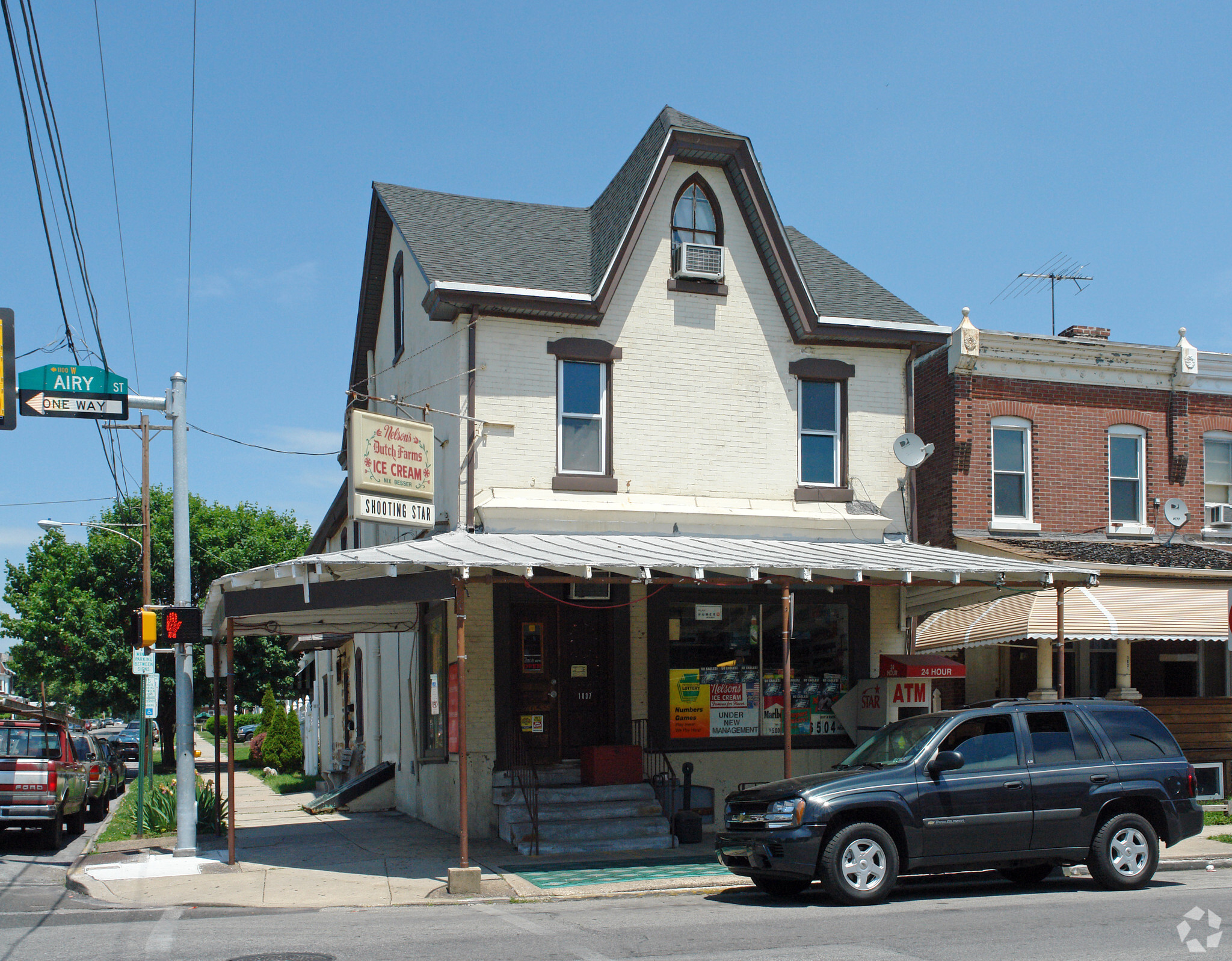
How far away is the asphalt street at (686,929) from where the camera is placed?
350 inches

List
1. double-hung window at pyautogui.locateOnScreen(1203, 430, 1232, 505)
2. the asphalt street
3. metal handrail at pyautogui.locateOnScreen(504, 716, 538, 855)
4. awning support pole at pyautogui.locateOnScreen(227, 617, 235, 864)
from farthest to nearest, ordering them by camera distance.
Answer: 1. double-hung window at pyautogui.locateOnScreen(1203, 430, 1232, 505)
2. metal handrail at pyautogui.locateOnScreen(504, 716, 538, 855)
3. awning support pole at pyautogui.locateOnScreen(227, 617, 235, 864)
4. the asphalt street

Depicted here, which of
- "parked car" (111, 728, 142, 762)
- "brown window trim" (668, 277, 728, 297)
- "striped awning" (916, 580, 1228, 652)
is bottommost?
"parked car" (111, 728, 142, 762)

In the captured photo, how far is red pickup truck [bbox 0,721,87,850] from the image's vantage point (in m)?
17.5

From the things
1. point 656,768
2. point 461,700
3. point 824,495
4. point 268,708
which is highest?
point 824,495

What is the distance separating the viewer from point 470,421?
16.2 metres

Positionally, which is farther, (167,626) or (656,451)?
(656,451)

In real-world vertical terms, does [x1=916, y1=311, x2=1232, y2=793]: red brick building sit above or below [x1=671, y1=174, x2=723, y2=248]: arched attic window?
below

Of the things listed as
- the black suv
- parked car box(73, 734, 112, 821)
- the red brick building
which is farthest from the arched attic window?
parked car box(73, 734, 112, 821)

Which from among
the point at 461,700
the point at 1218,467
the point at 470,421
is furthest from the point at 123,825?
the point at 1218,467

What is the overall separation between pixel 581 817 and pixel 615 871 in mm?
2013

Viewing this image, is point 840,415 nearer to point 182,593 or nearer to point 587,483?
point 587,483

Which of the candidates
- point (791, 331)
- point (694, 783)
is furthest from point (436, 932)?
point (791, 331)

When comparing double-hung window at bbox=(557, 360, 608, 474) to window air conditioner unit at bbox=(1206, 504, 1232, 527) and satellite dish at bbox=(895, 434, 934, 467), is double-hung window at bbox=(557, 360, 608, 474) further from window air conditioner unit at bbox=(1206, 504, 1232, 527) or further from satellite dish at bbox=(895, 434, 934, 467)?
window air conditioner unit at bbox=(1206, 504, 1232, 527)

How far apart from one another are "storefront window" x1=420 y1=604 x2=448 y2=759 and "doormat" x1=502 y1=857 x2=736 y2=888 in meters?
3.40
